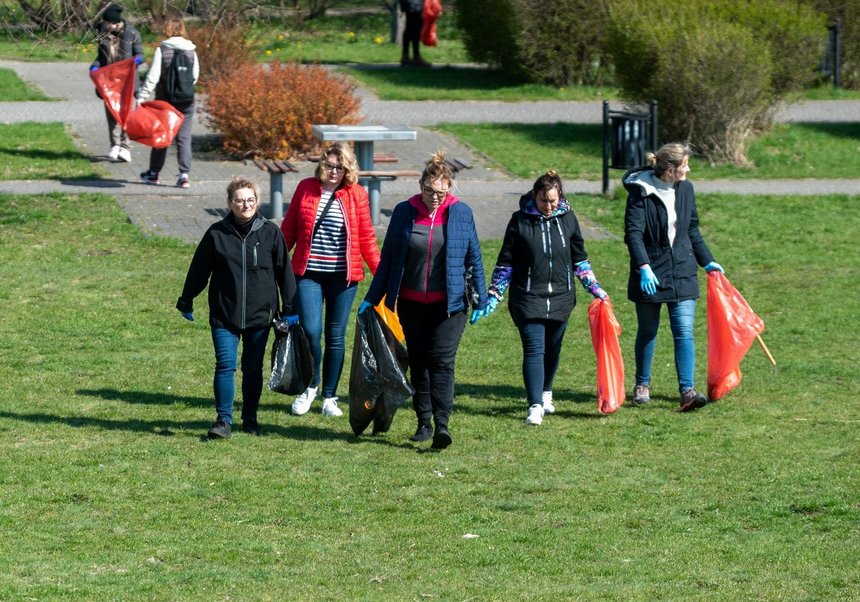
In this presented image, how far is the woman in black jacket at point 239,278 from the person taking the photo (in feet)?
26.5

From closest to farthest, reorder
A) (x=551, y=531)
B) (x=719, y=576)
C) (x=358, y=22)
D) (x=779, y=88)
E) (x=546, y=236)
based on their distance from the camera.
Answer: (x=719, y=576)
(x=551, y=531)
(x=546, y=236)
(x=779, y=88)
(x=358, y=22)

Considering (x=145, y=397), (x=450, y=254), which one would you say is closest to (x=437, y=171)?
(x=450, y=254)

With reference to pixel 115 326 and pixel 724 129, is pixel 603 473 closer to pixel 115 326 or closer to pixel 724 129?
pixel 115 326

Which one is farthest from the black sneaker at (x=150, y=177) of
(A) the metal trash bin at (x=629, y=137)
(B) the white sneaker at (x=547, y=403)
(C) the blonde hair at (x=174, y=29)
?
(B) the white sneaker at (x=547, y=403)

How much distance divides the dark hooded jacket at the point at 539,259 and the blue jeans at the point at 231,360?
1.56 metres

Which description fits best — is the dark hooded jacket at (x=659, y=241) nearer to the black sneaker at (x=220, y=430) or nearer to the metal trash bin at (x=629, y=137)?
the black sneaker at (x=220, y=430)

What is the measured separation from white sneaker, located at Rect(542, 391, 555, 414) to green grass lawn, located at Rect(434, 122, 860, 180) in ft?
29.2

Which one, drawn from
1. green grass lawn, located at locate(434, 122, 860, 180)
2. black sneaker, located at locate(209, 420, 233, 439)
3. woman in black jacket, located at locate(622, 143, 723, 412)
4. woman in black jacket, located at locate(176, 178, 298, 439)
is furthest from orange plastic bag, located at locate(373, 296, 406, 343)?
green grass lawn, located at locate(434, 122, 860, 180)

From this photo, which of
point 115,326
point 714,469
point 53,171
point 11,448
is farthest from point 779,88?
point 11,448

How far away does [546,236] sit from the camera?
874 centimetres

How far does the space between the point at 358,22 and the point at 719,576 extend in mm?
29027

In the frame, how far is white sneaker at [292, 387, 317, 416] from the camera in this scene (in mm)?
9086

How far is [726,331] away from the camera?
939 cm

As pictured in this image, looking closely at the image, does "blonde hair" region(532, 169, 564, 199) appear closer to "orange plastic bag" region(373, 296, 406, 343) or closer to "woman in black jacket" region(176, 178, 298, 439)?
"orange plastic bag" region(373, 296, 406, 343)
